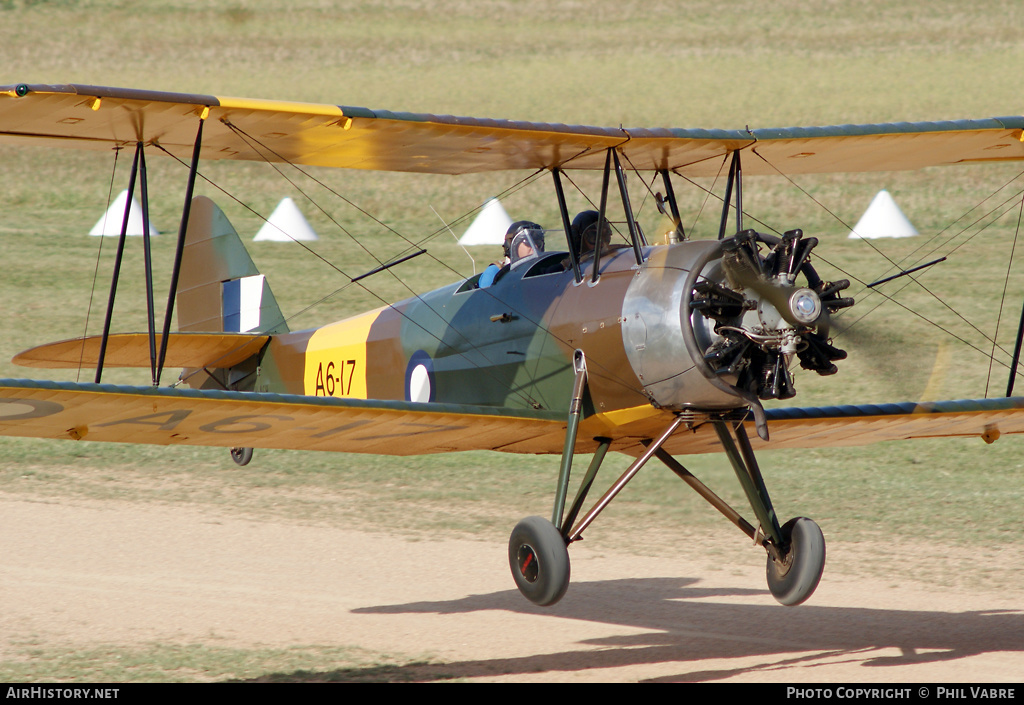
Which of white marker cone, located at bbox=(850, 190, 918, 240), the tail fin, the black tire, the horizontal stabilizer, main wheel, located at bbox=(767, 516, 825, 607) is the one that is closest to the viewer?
main wheel, located at bbox=(767, 516, 825, 607)

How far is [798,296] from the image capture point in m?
6.65

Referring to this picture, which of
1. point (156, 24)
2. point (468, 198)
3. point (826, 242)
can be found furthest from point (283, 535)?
point (156, 24)

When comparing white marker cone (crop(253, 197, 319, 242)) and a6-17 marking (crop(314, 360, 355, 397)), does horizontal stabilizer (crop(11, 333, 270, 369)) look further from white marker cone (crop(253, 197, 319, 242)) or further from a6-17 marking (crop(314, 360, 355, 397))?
white marker cone (crop(253, 197, 319, 242))

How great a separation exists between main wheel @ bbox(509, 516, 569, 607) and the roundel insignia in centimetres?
192

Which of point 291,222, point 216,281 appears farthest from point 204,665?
point 291,222

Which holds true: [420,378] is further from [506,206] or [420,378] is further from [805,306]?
[506,206]

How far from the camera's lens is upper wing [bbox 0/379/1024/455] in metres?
6.98

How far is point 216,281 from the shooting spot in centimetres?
1219

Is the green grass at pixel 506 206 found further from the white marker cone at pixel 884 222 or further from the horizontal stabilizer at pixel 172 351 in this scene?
the horizontal stabilizer at pixel 172 351

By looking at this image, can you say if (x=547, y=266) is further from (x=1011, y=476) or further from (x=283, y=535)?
(x=1011, y=476)

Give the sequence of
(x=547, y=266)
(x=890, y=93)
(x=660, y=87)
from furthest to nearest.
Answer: (x=660, y=87) → (x=890, y=93) → (x=547, y=266)

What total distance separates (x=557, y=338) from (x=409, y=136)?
1.63 meters

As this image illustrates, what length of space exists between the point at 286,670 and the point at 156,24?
157ft

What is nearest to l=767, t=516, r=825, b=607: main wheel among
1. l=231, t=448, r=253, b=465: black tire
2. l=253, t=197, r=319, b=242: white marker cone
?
l=231, t=448, r=253, b=465: black tire
